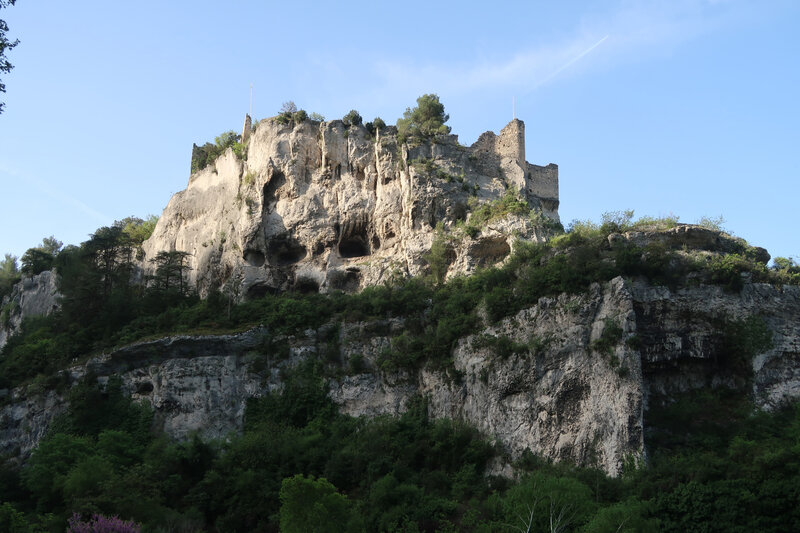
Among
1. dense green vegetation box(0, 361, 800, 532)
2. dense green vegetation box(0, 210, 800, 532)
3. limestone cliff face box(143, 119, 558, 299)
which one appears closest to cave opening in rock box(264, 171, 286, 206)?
limestone cliff face box(143, 119, 558, 299)

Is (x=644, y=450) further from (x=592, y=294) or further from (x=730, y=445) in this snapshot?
(x=592, y=294)

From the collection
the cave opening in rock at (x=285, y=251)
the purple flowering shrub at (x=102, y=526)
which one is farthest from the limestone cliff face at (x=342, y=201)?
the purple flowering shrub at (x=102, y=526)

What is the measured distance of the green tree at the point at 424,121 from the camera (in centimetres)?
4534

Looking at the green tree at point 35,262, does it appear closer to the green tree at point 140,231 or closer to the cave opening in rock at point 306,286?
the green tree at point 140,231

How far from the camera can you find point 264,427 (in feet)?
115

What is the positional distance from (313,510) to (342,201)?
21.2 meters

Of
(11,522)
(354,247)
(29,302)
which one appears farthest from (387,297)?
(29,302)

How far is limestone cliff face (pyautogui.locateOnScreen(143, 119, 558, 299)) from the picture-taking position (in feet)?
141

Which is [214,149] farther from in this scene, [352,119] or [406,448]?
[406,448]

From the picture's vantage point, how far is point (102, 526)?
2544cm

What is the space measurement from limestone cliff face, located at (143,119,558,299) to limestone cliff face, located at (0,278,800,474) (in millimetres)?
6131

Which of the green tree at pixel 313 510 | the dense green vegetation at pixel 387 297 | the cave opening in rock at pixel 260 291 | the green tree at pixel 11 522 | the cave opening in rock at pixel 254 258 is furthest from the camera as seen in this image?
the cave opening in rock at pixel 254 258

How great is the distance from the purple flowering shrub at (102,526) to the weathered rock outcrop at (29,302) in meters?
28.3

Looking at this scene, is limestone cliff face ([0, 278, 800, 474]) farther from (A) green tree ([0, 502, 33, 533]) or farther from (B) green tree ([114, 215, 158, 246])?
(B) green tree ([114, 215, 158, 246])
